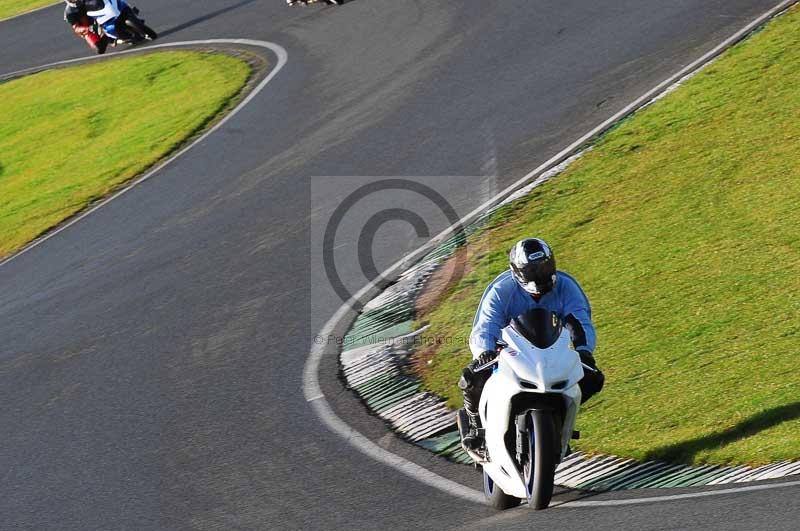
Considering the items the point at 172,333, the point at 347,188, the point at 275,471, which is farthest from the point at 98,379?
the point at 347,188

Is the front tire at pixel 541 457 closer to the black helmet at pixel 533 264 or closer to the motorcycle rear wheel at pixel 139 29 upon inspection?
the black helmet at pixel 533 264

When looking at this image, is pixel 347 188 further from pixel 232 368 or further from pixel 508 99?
pixel 232 368

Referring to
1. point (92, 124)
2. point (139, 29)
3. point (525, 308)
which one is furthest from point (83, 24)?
point (525, 308)

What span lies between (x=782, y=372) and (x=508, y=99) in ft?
33.2

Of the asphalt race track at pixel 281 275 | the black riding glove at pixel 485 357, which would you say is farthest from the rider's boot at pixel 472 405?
the asphalt race track at pixel 281 275

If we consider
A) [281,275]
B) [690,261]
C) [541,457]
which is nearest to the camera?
[541,457]

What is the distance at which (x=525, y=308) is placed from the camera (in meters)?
7.99

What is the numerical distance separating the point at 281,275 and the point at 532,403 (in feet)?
25.8

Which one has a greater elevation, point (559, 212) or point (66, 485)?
point (66, 485)

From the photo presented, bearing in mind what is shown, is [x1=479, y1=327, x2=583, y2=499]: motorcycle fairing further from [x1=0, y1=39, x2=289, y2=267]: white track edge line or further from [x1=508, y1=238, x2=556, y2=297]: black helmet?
[x1=0, y1=39, x2=289, y2=267]: white track edge line

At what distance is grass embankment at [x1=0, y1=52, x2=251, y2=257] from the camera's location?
20531mm

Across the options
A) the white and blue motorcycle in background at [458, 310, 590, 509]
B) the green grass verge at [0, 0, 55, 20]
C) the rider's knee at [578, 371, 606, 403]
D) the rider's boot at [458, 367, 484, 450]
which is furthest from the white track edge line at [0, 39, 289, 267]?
the rider's knee at [578, 371, 606, 403]

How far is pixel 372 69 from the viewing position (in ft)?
71.3

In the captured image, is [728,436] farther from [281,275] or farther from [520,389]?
[281,275]
